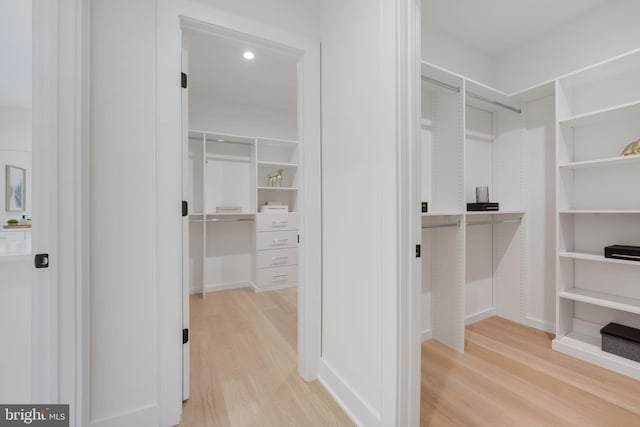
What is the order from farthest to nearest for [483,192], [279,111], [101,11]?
[279,111]
[483,192]
[101,11]

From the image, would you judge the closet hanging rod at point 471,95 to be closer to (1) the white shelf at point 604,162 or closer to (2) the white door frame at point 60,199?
(1) the white shelf at point 604,162

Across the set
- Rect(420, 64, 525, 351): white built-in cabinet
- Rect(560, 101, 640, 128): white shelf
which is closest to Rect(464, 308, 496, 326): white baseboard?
Rect(420, 64, 525, 351): white built-in cabinet

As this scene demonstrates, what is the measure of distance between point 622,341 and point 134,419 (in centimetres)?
303

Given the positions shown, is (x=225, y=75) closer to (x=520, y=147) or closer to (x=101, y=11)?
(x=101, y=11)

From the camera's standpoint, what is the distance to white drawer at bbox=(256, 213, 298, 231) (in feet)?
11.5

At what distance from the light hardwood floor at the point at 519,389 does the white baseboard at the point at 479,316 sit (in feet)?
1.01

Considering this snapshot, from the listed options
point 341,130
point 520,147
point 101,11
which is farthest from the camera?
point 520,147

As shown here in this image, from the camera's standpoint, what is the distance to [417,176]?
3.82ft

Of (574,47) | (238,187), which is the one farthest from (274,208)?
(574,47)

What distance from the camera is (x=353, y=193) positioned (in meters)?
1.42

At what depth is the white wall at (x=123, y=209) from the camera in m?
1.22

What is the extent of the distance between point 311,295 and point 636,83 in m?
2.75

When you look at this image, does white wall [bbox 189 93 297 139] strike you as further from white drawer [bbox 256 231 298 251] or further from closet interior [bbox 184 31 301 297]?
white drawer [bbox 256 231 298 251]

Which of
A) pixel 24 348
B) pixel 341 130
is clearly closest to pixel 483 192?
pixel 341 130
